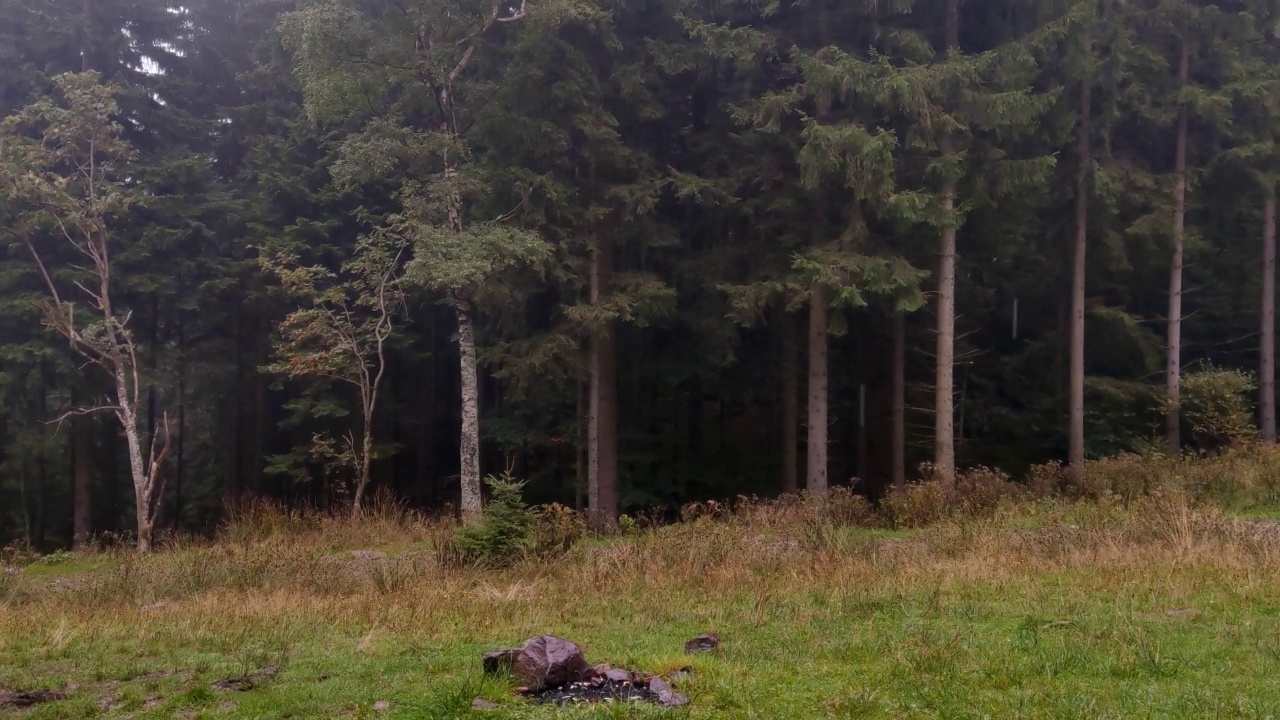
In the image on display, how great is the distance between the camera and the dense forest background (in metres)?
18.9

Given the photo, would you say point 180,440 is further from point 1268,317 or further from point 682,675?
point 1268,317

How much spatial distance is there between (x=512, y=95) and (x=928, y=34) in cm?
875

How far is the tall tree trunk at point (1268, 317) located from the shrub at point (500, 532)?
19.0m

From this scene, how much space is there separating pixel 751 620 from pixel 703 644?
1.15m

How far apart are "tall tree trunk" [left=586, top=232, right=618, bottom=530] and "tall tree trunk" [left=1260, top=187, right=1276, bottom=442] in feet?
50.3

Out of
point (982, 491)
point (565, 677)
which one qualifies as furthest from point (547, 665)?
point (982, 491)

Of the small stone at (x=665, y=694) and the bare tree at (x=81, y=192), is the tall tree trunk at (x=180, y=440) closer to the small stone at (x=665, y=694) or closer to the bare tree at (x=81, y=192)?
the bare tree at (x=81, y=192)

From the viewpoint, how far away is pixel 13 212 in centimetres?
2288

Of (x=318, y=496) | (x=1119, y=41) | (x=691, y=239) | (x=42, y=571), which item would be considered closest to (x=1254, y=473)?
(x=1119, y=41)

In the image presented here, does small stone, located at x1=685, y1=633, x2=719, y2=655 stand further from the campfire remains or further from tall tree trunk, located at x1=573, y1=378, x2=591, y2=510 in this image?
tall tree trunk, located at x1=573, y1=378, x2=591, y2=510

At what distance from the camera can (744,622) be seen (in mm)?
8539

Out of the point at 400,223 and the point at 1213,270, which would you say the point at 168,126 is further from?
the point at 1213,270

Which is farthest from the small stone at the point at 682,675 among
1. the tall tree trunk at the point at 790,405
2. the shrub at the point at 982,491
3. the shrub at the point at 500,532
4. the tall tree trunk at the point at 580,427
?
the tall tree trunk at the point at 790,405

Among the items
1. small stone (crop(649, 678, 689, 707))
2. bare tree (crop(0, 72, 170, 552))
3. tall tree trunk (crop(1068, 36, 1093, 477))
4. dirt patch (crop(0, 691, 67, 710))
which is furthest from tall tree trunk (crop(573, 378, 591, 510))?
small stone (crop(649, 678, 689, 707))
